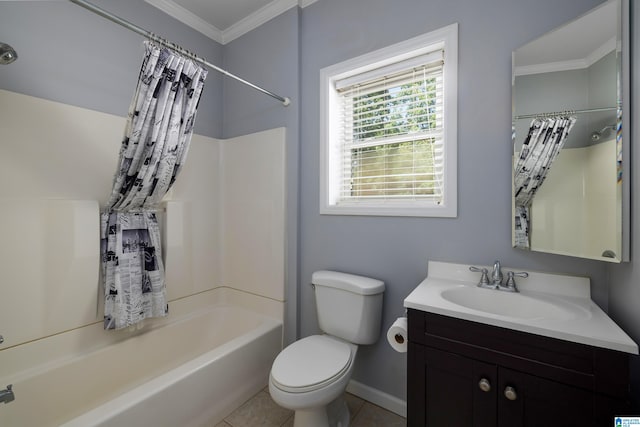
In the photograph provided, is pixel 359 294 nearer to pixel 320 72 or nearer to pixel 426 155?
pixel 426 155

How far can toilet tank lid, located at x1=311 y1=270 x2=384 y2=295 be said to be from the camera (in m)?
1.60

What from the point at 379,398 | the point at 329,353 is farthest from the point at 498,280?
the point at 379,398

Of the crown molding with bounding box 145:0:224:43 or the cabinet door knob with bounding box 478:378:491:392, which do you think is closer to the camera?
the cabinet door knob with bounding box 478:378:491:392

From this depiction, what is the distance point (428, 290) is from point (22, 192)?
2.12 m

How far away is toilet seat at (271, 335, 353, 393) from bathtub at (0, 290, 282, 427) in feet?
1.33

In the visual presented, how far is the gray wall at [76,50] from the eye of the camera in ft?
4.79

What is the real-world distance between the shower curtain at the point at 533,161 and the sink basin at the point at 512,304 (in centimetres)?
25

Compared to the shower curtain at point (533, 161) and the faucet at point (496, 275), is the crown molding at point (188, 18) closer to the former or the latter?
the shower curtain at point (533, 161)

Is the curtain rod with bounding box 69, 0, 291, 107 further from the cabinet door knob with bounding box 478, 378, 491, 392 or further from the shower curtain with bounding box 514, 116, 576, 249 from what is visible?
the cabinet door knob with bounding box 478, 378, 491, 392

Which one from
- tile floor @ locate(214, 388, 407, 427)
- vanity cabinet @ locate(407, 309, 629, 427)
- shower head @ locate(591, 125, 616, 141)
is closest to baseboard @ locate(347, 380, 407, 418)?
tile floor @ locate(214, 388, 407, 427)

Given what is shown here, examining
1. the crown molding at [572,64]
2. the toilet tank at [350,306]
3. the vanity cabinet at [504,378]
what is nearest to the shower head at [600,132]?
the crown molding at [572,64]

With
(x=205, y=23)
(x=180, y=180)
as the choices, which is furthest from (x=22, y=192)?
(x=205, y=23)

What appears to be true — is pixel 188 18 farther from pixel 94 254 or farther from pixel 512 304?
pixel 512 304

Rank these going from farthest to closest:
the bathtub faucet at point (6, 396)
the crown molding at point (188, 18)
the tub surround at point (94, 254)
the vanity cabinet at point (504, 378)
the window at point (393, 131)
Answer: the crown molding at point (188, 18)
the window at point (393, 131)
the tub surround at point (94, 254)
the bathtub faucet at point (6, 396)
the vanity cabinet at point (504, 378)
